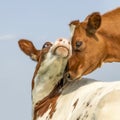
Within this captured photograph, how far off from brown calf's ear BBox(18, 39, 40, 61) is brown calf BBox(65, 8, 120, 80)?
0.94 m

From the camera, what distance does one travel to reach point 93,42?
9.43 metres

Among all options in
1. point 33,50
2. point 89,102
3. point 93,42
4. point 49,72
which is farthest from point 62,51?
point 93,42

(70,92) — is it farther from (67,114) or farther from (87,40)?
(87,40)

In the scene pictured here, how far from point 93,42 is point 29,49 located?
2070mm

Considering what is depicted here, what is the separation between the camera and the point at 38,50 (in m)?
7.50

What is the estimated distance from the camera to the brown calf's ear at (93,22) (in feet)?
29.6

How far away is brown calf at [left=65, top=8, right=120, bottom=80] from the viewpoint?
29.7 ft

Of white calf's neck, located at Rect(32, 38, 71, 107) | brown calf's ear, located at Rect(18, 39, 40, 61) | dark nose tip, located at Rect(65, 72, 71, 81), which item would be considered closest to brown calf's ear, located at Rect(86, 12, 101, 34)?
brown calf's ear, located at Rect(18, 39, 40, 61)

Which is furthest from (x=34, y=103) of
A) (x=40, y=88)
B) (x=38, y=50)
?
(x=38, y=50)

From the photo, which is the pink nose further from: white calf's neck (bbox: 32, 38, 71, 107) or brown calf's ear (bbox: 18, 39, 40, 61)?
brown calf's ear (bbox: 18, 39, 40, 61)

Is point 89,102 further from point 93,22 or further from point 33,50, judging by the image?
point 93,22

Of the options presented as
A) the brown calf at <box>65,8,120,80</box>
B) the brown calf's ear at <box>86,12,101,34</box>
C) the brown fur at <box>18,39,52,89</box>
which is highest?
the brown fur at <box>18,39,52,89</box>

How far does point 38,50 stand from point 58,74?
0.77m

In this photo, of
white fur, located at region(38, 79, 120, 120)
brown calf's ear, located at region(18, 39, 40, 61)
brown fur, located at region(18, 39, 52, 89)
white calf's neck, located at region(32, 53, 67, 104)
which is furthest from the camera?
brown calf's ear, located at region(18, 39, 40, 61)
